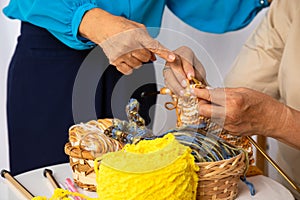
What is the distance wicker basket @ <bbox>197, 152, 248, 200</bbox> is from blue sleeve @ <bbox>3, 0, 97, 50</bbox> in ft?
1.74

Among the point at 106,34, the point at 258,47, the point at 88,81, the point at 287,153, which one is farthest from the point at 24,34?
the point at 287,153

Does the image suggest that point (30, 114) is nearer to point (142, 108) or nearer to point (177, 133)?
point (142, 108)

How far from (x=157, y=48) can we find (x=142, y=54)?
43mm

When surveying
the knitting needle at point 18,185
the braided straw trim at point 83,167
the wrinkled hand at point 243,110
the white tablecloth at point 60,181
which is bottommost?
the white tablecloth at point 60,181

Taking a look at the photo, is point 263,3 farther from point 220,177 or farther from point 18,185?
point 18,185

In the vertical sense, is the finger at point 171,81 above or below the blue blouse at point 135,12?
below

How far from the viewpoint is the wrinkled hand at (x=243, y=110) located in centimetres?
96

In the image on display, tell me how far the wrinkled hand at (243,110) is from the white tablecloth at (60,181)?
0.11 m

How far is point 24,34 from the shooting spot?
149 cm

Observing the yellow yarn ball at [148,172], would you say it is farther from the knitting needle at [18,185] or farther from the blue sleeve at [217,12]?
the blue sleeve at [217,12]

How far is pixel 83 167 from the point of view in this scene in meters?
1.04

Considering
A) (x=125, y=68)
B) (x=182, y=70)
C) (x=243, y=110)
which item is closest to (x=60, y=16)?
(x=125, y=68)

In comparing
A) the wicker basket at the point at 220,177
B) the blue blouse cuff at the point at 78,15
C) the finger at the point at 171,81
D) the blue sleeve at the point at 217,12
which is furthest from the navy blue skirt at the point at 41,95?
A: the wicker basket at the point at 220,177

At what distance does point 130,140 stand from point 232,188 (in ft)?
0.67
